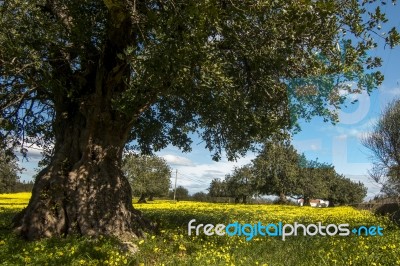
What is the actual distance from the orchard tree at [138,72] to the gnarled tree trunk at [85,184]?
0.10ft

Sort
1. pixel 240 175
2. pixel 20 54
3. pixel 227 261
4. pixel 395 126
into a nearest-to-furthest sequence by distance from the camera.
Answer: pixel 227 261 < pixel 20 54 < pixel 395 126 < pixel 240 175

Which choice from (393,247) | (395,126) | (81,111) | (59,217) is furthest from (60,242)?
(395,126)

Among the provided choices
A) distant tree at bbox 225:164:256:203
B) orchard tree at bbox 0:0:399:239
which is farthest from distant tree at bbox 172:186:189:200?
orchard tree at bbox 0:0:399:239

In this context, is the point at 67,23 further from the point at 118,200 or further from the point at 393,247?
the point at 393,247

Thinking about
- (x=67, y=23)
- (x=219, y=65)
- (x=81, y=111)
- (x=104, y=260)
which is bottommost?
(x=104, y=260)

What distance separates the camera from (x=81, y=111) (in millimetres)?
11547

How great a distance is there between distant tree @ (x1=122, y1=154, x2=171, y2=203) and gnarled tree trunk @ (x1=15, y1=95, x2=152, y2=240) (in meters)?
45.9

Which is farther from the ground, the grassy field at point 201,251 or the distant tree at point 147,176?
the distant tree at point 147,176

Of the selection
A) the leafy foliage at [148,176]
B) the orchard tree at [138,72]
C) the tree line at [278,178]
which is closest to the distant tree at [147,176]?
the leafy foliage at [148,176]

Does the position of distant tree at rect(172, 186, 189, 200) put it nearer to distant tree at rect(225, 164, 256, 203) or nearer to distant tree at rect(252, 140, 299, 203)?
distant tree at rect(225, 164, 256, 203)

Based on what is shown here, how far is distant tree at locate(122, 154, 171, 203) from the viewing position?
5850 cm

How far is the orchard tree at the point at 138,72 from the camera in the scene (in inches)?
316

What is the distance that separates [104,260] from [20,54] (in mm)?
4890

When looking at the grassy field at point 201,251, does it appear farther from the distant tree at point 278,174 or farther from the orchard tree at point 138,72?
the distant tree at point 278,174
